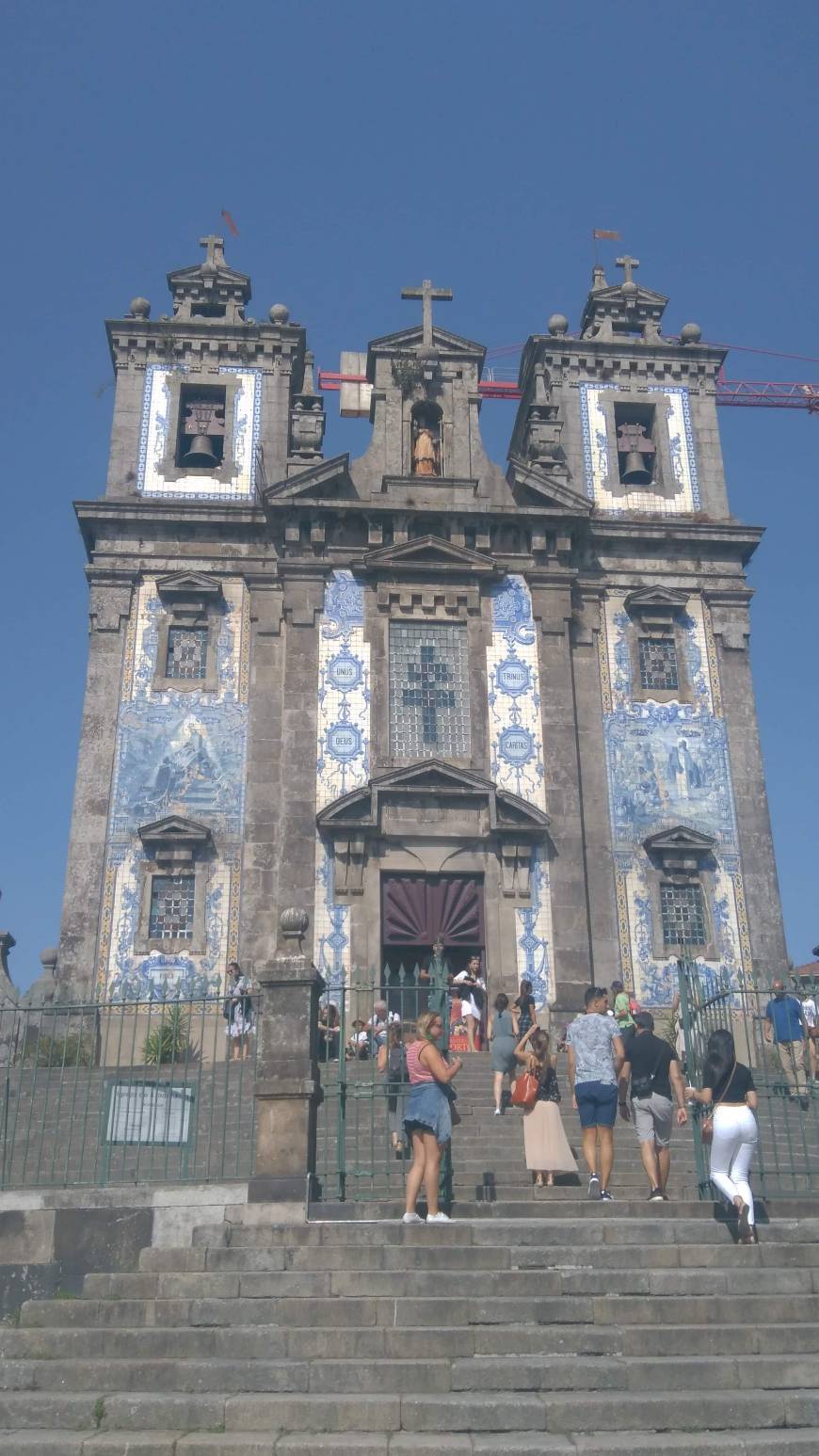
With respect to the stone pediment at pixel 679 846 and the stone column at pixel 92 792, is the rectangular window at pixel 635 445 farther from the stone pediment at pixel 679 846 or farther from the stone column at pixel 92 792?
the stone column at pixel 92 792

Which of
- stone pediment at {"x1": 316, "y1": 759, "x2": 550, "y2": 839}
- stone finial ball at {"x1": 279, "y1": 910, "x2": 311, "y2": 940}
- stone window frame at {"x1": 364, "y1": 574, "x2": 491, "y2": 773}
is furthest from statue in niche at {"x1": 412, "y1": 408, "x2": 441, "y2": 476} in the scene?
stone finial ball at {"x1": 279, "y1": 910, "x2": 311, "y2": 940}

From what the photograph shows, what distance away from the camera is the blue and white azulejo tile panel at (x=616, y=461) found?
2533 centimetres

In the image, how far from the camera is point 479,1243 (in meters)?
9.91

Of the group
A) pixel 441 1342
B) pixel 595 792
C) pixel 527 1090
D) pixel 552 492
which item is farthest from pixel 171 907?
pixel 441 1342

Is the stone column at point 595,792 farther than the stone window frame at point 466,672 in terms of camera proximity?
No

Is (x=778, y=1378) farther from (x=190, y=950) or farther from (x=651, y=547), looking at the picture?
(x=651, y=547)

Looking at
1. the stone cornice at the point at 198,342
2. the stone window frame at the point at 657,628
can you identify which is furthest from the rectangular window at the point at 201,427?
the stone window frame at the point at 657,628

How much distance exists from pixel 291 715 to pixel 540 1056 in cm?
1065

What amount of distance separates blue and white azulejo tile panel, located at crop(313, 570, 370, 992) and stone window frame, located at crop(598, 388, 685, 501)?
575cm

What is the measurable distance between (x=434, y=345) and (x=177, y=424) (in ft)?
16.5

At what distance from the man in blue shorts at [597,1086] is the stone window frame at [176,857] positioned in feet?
34.6

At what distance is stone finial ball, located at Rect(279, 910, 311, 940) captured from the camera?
40.5 feet

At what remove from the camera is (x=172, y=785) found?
22.0 metres

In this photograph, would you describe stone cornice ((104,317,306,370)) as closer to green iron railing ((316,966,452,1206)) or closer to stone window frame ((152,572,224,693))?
stone window frame ((152,572,224,693))
